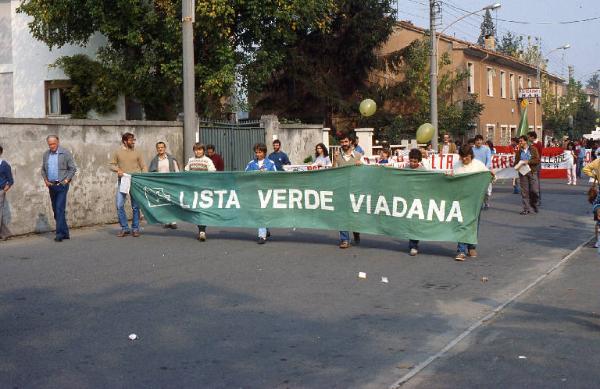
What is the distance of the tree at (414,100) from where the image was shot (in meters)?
40.1

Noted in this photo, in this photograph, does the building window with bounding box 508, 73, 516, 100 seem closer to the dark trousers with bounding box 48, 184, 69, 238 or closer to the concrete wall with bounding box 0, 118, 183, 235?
the concrete wall with bounding box 0, 118, 183, 235

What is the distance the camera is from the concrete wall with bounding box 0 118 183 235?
1578cm

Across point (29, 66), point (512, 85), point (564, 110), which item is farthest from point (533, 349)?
point (564, 110)

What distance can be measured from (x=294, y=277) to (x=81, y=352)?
4129 millimetres

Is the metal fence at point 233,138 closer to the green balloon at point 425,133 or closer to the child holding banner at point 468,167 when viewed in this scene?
the green balloon at point 425,133

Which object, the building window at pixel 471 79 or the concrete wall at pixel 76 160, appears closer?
the concrete wall at pixel 76 160

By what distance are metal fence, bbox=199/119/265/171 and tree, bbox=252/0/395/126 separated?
11.8 meters

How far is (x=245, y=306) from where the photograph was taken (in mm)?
8805

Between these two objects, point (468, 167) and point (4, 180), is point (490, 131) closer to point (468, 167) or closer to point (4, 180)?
point (468, 167)

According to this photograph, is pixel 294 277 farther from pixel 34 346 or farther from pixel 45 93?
pixel 45 93

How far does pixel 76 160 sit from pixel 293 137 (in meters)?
10.4

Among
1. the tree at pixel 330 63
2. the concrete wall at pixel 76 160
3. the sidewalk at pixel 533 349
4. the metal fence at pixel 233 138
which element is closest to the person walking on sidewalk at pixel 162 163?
the concrete wall at pixel 76 160

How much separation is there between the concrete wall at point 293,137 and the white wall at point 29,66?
944cm

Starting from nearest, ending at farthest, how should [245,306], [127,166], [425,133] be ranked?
[245,306] < [127,166] < [425,133]
